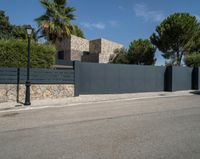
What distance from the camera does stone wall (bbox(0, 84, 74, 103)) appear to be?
14.7 meters

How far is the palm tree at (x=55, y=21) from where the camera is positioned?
22.0 m

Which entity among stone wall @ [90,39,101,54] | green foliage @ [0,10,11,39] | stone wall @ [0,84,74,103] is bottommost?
stone wall @ [0,84,74,103]

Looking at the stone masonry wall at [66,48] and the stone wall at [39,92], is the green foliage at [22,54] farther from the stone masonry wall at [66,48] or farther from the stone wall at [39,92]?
the stone masonry wall at [66,48]

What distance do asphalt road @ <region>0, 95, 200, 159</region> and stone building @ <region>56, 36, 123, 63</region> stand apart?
24886 millimetres

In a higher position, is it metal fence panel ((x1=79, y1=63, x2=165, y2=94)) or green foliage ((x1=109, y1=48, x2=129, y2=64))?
green foliage ((x1=109, y1=48, x2=129, y2=64))

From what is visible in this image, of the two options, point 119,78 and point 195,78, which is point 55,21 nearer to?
point 119,78

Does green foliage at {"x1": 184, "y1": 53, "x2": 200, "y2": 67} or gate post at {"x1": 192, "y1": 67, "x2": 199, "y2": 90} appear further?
green foliage at {"x1": 184, "y1": 53, "x2": 200, "y2": 67}

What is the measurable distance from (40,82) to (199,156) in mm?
11817

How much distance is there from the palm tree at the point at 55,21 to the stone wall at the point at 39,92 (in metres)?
7.14

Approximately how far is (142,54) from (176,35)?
606 centimetres

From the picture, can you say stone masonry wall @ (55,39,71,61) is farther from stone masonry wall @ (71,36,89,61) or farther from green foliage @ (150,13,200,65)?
green foliage @ (150,13,200,65)

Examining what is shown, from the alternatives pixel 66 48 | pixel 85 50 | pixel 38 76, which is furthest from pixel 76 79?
pixel 85 50

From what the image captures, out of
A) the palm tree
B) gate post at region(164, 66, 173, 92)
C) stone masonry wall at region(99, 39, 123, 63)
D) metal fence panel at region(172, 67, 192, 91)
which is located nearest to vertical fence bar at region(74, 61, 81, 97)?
the palm tree

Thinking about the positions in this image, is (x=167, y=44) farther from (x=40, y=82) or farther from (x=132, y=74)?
(x=40, y=82)
